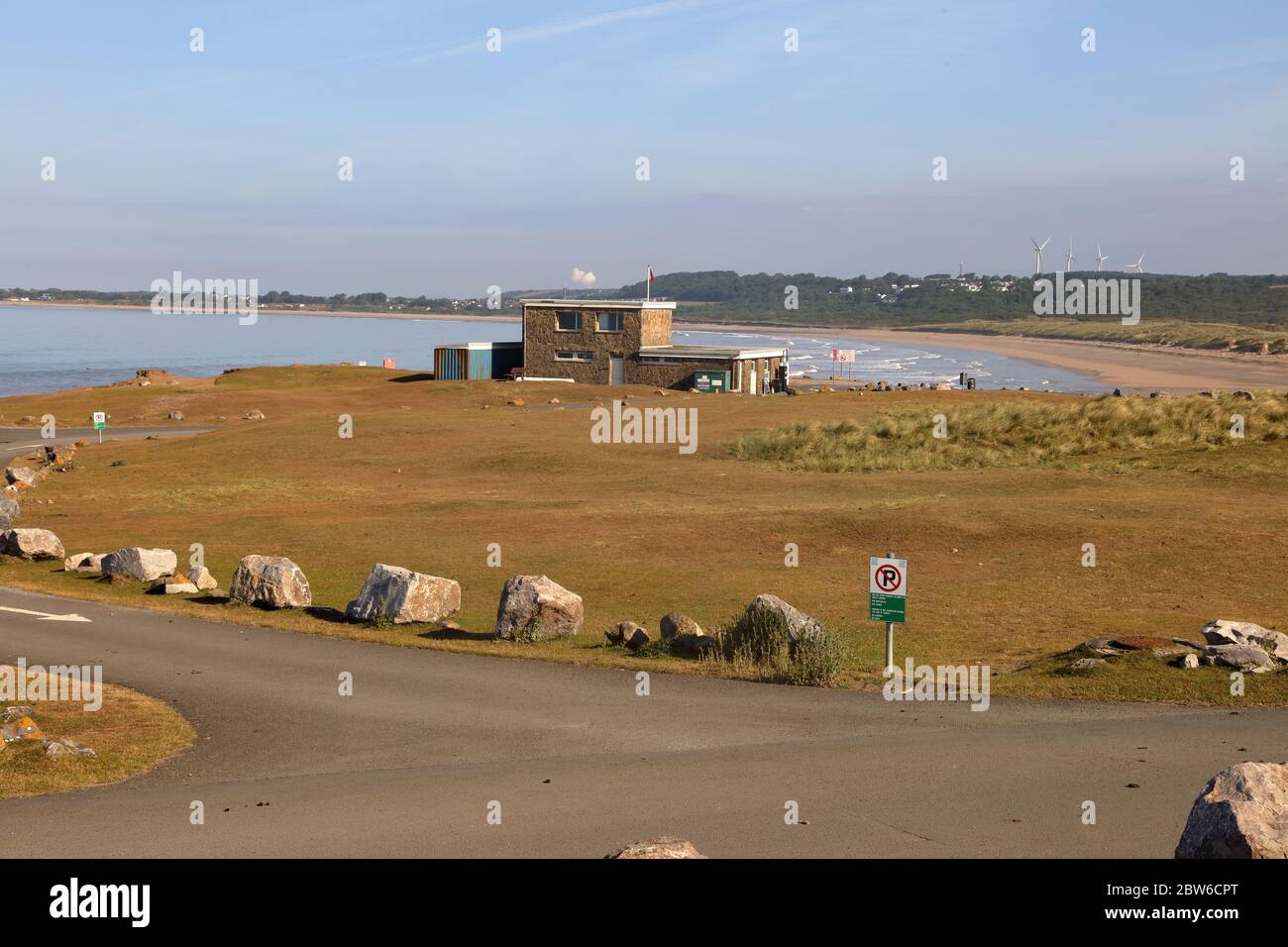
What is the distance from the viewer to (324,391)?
3211 inches

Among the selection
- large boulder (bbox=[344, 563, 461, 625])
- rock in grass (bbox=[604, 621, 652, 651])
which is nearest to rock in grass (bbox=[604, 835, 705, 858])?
rock in grass (bbox=[604, 621, 652, 651])

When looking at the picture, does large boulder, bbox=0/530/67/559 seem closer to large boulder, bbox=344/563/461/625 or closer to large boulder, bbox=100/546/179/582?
large boulder, bbox=100/546/179/582

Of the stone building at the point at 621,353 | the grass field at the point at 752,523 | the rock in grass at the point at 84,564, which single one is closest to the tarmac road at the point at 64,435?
the grass field at the point at 752,523

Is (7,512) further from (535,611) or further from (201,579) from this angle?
(535,611)

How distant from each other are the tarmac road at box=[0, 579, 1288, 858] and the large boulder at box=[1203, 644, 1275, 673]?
1.91 metres

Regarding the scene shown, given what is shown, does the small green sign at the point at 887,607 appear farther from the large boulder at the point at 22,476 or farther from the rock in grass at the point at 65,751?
the large boulder at the point at 22,476

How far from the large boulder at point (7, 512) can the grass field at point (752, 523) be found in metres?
1.21

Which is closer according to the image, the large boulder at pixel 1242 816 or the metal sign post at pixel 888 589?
the large boulder at pixel 1242 816

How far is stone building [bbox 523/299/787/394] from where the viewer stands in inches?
3088

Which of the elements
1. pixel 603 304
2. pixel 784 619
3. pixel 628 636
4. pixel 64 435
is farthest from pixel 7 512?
pixel 603 304

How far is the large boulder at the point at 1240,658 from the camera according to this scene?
16531mm

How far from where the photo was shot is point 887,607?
55.3 ft
